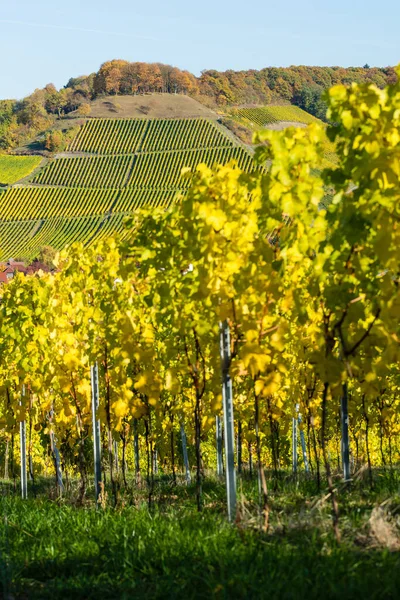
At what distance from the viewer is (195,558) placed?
189 inches

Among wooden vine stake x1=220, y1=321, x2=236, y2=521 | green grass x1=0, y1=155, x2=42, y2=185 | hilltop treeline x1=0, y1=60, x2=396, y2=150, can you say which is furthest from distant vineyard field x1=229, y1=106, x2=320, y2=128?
wooden vine stake x1=220, y1=321, x2=236, y2=521

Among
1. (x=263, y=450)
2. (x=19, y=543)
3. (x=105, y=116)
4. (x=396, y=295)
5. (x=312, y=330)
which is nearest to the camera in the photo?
(x=396, y=295)

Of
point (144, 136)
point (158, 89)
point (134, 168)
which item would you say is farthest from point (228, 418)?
point (158, 89)

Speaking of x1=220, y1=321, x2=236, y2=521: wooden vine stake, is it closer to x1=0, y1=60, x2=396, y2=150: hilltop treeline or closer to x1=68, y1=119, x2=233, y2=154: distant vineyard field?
x1=68, y1=119, x2=233, y2=154: distant vineyard field

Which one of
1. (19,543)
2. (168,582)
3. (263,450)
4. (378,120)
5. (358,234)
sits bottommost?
(263,450)

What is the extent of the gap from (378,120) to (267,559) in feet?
8.26

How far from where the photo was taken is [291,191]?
5.23 meters

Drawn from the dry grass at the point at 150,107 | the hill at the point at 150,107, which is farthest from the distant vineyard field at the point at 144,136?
the hill at the point at 150,107

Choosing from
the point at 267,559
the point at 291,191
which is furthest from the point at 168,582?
the point at 291,191

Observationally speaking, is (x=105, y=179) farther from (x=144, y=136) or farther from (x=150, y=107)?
(x=150, y=107)

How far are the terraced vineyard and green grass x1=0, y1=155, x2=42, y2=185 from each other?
232 centimetres

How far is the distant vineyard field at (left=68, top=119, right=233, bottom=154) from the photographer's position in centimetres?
10447

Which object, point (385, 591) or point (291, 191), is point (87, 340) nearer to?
point (291, 191)

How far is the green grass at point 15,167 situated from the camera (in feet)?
323
